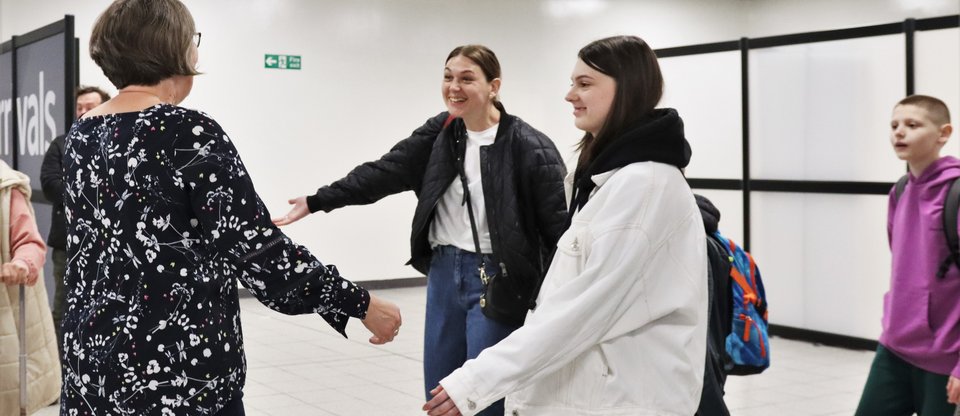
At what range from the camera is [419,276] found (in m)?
11.7

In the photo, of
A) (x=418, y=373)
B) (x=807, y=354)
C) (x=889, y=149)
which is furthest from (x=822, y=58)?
(x=418, y=373)

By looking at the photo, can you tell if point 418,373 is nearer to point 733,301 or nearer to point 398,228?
point 733,301

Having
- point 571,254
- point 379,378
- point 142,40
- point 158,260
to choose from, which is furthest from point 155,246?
point 379,378

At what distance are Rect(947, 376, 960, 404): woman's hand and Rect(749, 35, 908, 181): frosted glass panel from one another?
4.10m

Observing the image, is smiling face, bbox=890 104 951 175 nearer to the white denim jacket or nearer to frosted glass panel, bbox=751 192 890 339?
the white denim jacket

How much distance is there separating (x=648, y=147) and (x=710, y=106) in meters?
6.32

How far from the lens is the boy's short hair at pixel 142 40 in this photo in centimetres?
198

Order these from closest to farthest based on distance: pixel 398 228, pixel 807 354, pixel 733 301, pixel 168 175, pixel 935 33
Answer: pixel 168 175 < pixel 733 301 < pixel 935 33 < pixel 807 354 < pixel 398 228

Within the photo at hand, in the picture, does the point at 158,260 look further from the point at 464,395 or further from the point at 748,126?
the point at 748,126

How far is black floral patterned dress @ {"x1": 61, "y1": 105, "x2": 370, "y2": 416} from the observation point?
1.90 metres

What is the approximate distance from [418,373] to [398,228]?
495 cm

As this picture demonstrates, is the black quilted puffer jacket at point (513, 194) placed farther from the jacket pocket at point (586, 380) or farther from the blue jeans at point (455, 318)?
the jacket pocket at point (586, 380)

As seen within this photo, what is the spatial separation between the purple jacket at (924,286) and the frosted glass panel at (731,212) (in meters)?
4.31

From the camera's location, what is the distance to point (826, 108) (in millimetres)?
7473
